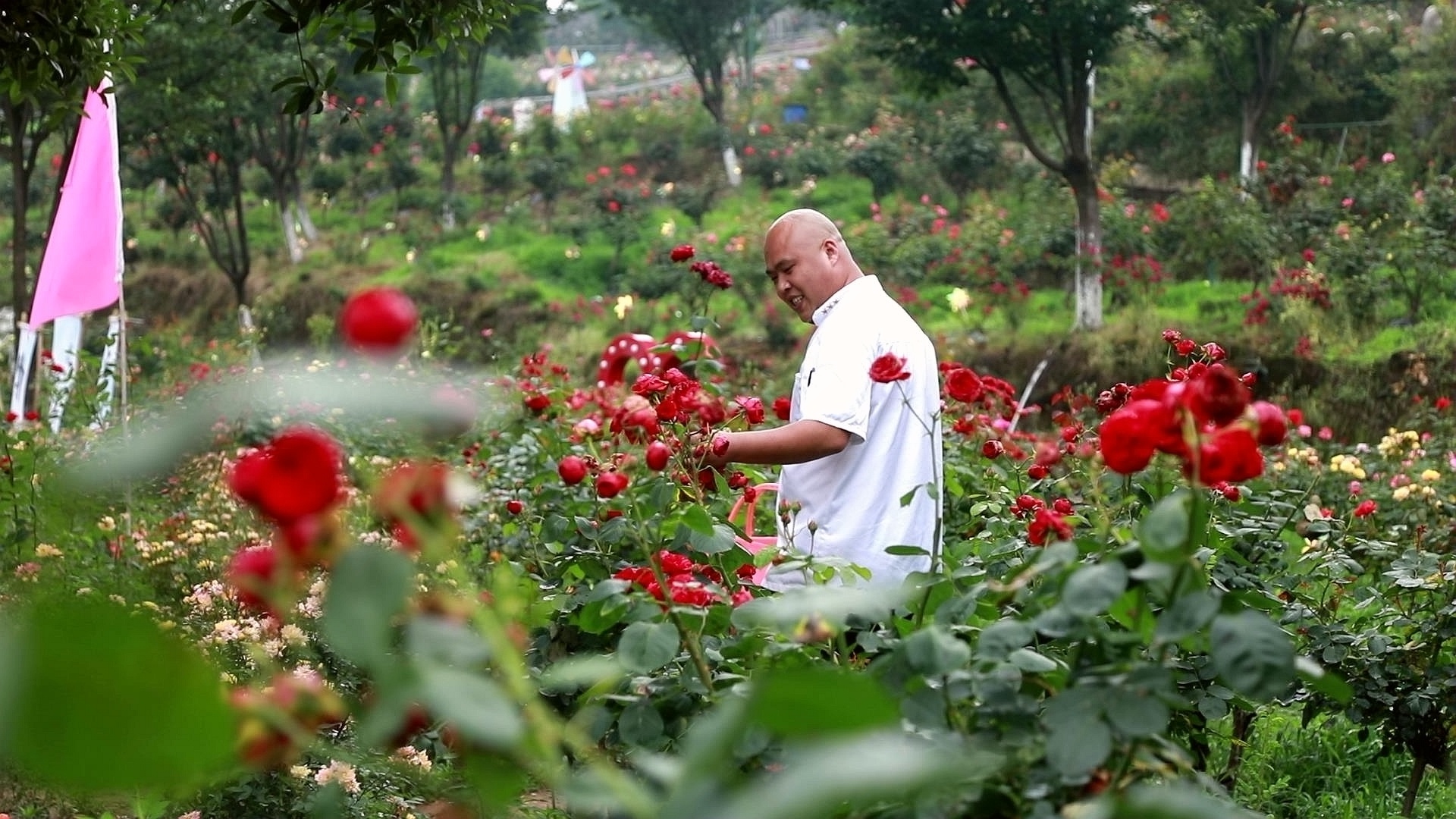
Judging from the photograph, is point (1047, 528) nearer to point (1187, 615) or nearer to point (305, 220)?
point (1187, 615)

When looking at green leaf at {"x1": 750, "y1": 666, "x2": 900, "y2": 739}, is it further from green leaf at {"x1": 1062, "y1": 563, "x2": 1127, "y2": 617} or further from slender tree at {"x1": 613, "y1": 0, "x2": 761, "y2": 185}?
slender tree at {"x1": 613, "y1": 0, "x2": 761, "y2": 185}

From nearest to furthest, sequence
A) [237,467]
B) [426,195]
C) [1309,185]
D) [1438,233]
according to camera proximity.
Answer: [237,467], [1438,233], [1309,185], [426,195]

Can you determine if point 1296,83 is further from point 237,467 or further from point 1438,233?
point 237,467

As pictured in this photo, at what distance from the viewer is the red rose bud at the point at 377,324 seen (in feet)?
2.21

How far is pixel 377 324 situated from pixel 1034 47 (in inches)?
401

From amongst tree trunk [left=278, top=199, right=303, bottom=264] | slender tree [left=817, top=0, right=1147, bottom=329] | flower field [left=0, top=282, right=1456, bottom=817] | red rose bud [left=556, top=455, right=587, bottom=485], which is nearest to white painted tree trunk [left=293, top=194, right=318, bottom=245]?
tree trunk [left=278, top=199, right=303, bottom=264]

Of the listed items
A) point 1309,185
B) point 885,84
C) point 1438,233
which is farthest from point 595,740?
point 885,84

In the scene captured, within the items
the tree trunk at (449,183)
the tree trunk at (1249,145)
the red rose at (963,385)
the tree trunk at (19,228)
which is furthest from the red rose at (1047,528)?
the tree trunk at (449,183)

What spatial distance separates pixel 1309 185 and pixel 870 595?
1181cm

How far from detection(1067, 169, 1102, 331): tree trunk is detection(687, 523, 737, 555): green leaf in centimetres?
888

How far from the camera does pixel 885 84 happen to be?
66.4 ft

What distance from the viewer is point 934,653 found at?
3.55ft

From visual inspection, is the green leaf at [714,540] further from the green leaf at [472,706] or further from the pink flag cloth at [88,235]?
the pink flag cloth at [88,235]

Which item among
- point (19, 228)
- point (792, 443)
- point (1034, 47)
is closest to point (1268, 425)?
point (792, 443)
